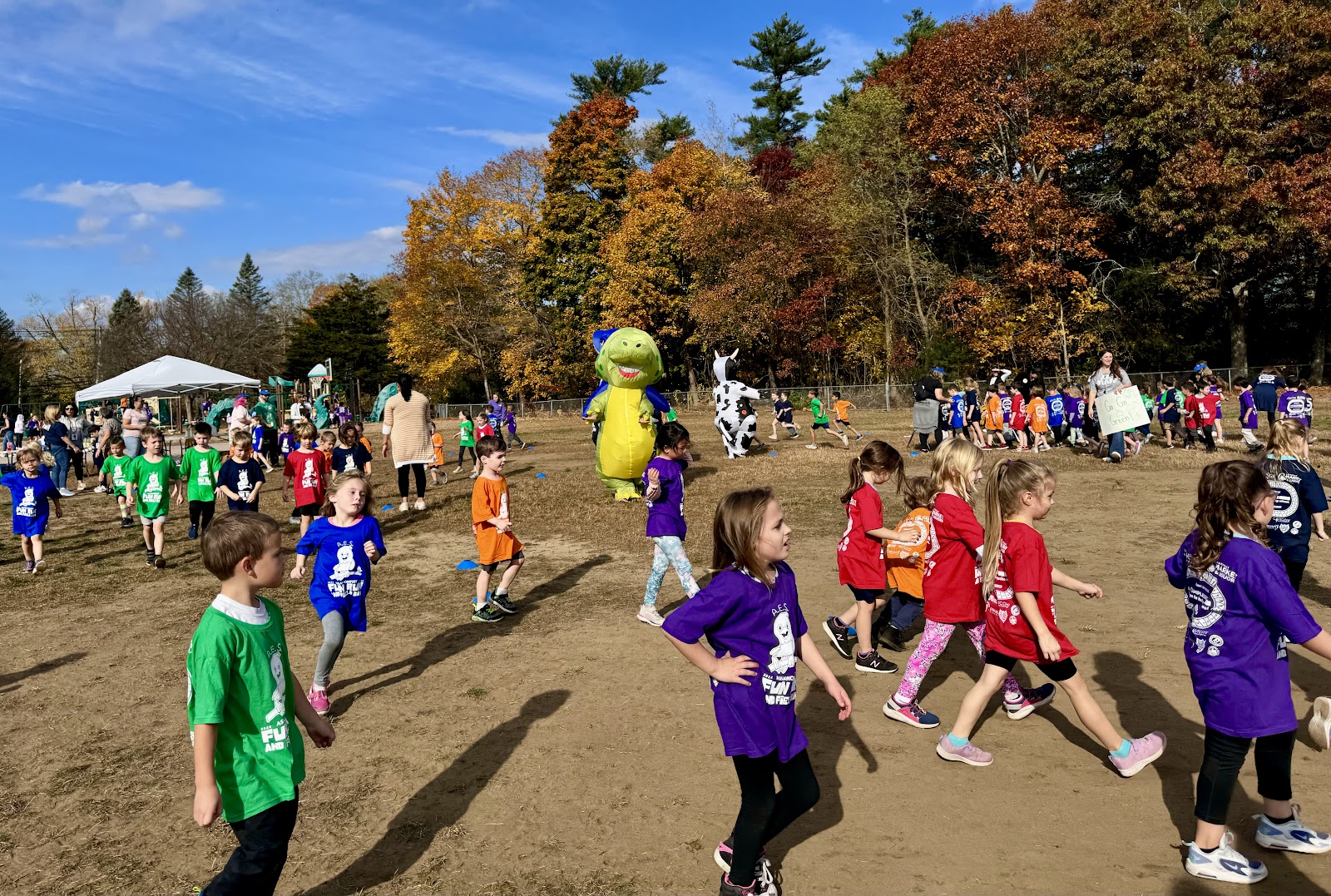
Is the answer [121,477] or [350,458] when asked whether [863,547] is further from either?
[121,477]

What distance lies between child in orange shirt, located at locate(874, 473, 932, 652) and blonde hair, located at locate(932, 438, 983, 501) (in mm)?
461

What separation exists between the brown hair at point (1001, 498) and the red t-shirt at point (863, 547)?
1.60 meters

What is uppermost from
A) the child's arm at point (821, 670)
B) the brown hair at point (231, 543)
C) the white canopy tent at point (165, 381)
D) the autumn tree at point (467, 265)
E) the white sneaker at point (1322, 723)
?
the autumn tree at point (467, 265)

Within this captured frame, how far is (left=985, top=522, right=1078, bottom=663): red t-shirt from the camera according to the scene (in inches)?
171

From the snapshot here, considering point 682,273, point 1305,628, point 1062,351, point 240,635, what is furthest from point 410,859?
point 682,273

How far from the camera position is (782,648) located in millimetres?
3455

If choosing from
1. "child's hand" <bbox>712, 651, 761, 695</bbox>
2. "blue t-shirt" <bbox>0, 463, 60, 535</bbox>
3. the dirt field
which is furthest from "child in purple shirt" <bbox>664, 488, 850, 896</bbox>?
"blue t-shirt" <bbox>0, 463, 60, 535</bbox>

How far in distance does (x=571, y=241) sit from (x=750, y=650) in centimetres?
4222

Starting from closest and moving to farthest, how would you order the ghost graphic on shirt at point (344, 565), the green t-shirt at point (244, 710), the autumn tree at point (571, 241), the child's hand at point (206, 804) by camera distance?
the child's hand at point (206, 804) → the green t-shirt at point (244, 710) → the ghost graphic on shirt at point (344, 565) → the autumn tree at point (571, 241)

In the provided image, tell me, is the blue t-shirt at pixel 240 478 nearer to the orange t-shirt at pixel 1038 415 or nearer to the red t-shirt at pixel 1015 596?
the red t-shirt at pixel 1015 596

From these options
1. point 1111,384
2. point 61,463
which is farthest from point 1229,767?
point 61,463

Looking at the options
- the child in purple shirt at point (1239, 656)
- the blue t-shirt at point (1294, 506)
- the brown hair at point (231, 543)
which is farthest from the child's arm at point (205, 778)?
the blue t-shirt at point (1294, 506)

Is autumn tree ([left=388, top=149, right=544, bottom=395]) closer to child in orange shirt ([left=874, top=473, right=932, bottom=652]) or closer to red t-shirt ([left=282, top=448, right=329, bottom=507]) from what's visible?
red t-shirt ([left=282, top=448, right=329, bottom=507])

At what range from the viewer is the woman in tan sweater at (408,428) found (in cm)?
1400
